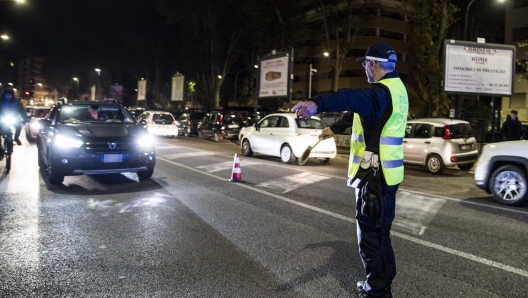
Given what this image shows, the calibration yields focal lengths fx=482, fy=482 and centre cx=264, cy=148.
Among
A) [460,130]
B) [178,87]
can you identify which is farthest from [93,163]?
[178,87]

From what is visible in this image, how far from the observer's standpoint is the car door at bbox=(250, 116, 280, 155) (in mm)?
15602

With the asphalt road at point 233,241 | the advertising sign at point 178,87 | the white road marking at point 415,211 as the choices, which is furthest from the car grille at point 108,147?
the advertising sign at point 178,87

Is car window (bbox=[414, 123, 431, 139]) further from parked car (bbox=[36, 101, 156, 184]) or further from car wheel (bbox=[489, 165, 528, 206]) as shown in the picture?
parked car (bbox=[36, 101, 156, 184])

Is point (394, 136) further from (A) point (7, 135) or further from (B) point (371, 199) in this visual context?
(A) point (7, 135)

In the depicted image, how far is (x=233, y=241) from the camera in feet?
18.5

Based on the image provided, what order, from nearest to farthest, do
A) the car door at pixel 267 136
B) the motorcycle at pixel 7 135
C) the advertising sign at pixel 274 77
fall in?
the motorcycle at pixel 7 135, the car door at pixel 267 136, the advertising sign at pixel 274 77

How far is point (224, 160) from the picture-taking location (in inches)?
589

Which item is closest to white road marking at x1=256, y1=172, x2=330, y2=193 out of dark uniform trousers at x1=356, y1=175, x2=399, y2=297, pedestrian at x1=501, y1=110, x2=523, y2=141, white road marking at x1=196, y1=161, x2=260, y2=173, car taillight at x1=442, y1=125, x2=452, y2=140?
white road marking at x1=196, y1=161, x2=260, y2=173

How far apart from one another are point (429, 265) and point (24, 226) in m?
4.94

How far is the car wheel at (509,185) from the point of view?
8.35 metres

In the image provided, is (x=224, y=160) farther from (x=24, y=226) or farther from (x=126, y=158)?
(x=24, y=226)

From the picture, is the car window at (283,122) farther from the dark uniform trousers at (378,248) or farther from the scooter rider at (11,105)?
the dark uniform trousers at (378,248)

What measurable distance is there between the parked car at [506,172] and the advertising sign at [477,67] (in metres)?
10.7

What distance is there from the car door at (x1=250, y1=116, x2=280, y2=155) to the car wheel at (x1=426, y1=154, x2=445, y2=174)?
4.62 metres
